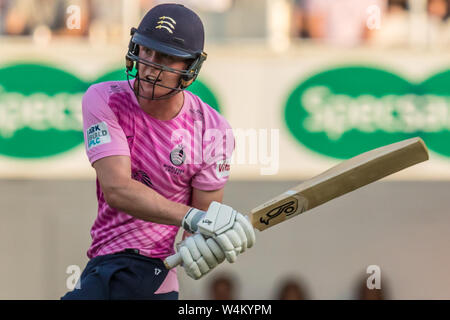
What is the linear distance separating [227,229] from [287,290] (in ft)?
18.7

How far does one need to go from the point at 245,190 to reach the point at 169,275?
5.79 metres

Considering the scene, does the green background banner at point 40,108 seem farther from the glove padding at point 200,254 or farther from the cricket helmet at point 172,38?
the glove padding at point 200,254

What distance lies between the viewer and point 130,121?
3779 mm

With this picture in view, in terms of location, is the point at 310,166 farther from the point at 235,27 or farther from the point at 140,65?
the point at 140,65

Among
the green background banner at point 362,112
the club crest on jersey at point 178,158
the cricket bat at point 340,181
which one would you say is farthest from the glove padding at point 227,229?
the green background banner at point 362,112

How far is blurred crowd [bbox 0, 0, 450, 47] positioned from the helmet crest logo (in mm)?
5530

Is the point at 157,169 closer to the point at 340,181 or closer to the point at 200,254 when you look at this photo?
the point at 200,254

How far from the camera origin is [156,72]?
364 cm

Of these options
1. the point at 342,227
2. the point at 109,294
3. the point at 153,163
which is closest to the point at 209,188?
the point at 153,163

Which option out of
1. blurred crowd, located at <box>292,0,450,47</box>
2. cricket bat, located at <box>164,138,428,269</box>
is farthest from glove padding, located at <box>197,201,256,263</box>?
blurred crowd, located at <box>292,0,450,47</box>

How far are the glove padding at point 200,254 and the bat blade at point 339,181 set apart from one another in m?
0.25

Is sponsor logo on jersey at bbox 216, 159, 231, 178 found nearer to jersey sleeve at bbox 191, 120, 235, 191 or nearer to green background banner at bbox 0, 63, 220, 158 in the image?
jersey sleeve at bbox 191, 120, 235, 191
